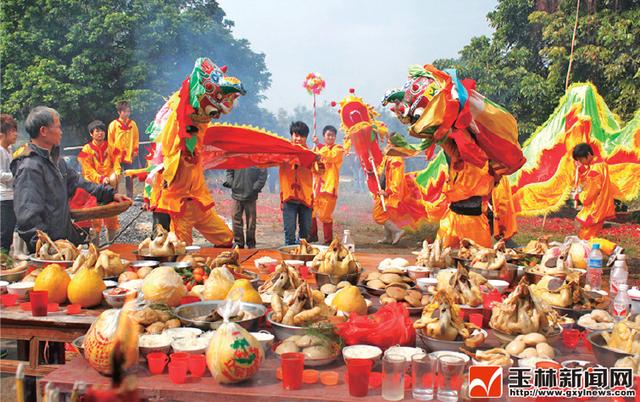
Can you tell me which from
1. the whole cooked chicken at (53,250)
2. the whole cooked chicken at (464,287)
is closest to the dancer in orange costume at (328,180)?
the whole cooked chicken at (53,250)

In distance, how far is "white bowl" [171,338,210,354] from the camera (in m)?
2.01

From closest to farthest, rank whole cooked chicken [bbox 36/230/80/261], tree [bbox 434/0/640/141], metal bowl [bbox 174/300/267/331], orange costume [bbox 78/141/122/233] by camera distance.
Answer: metal bowl [bbox 174/300/267/331] < whole cooked chicken [bbox 36/230/80/261] < orange costume [bbox 78/141/122/233] < tree [bbox 434/0/640/141]

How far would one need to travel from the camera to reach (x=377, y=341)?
6.94 feet

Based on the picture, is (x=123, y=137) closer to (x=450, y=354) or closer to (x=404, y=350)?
(x=404, y=350)

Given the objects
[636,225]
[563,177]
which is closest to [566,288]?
[563,177]

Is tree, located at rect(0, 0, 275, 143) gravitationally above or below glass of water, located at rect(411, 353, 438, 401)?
above

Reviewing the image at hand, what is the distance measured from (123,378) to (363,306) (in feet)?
5.90

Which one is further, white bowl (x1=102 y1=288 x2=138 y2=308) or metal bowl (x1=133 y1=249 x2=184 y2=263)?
metal bowl (x1=133 y1=249 x2=184 y2=263)

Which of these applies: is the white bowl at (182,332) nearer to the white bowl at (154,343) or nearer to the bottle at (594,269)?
the white bowl at (154,343)

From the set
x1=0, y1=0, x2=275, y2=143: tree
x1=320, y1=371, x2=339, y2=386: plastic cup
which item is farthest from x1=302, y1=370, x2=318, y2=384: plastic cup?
x1=0, y1=0, x2=275, y2=143: tree

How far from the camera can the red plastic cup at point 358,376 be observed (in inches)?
68.9

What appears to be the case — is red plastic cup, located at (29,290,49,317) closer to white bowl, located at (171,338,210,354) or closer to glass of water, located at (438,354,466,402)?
white bowl, located at (171,338,210,354)

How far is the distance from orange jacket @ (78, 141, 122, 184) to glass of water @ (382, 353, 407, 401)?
757 centimetres

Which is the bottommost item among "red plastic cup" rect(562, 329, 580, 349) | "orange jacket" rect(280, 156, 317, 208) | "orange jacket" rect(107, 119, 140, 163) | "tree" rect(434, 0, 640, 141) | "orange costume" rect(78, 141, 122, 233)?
"red plastic cup" rect(562, 329, 580, 349)
